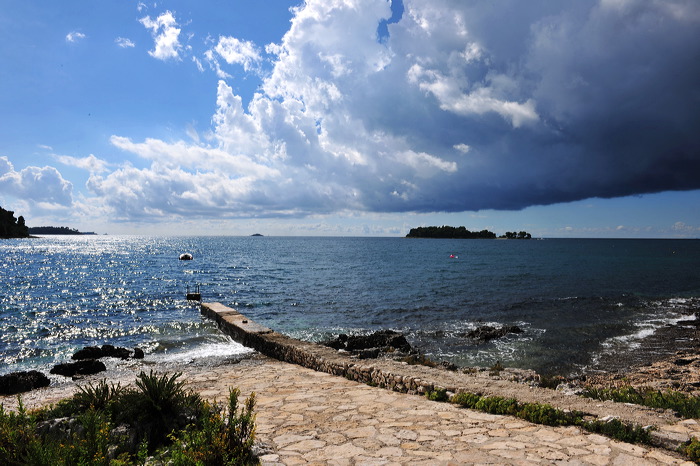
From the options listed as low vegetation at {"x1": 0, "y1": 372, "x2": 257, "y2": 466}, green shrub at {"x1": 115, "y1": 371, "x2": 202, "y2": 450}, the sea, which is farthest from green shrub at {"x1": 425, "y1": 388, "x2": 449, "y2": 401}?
the sea

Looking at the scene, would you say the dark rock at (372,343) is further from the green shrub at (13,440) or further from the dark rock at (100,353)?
the green shrub at (13,440)

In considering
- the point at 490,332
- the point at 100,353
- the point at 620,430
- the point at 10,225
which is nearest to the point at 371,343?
the point at 490,332

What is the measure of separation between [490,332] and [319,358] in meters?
12.8

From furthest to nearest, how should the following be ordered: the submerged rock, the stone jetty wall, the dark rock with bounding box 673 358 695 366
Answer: the submerged rock → the dark rock with bounding box 673 358 695 366 → the stone jetty wall

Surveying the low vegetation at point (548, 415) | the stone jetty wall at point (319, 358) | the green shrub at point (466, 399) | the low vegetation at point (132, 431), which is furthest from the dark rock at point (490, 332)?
the low vegetation at point (132, 431)

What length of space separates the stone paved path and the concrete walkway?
0.5 inches

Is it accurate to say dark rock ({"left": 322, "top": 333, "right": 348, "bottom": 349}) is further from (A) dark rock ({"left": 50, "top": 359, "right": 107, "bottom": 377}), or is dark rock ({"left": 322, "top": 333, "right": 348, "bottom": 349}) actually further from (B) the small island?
(B) the small island

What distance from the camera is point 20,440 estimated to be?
5008 millimetres

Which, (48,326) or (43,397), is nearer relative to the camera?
(43,397)

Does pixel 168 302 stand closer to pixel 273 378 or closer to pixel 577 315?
pixel 273 378

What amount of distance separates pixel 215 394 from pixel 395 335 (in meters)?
13.0

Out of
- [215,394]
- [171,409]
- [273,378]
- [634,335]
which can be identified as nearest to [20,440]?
[171,409]

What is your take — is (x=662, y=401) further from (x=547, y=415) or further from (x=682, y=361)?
(x=682, y=361)

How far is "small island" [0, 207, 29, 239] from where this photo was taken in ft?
559
